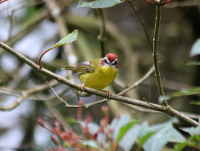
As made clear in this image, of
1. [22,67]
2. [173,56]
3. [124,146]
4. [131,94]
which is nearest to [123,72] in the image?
[173,56]

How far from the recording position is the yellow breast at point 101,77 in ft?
10.7

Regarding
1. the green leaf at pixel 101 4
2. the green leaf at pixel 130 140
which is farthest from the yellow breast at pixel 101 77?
the green leaf at pixel 130 140

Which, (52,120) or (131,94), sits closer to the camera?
(131,94)

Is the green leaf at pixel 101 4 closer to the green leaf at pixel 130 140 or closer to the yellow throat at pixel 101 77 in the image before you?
the green leaf at pixel 130 140

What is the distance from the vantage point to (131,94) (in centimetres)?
427

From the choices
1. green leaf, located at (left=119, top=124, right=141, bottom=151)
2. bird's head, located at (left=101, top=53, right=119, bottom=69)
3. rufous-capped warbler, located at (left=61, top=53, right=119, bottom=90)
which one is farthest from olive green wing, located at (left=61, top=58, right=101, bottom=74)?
green leaf, located at (left=119, top=124, right=141, bottom=151)

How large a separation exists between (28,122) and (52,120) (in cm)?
48

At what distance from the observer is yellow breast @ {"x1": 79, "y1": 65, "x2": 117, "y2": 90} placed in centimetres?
327

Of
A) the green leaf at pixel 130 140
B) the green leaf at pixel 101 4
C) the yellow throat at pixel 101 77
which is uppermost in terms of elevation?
the green leaf at pixel 101 4

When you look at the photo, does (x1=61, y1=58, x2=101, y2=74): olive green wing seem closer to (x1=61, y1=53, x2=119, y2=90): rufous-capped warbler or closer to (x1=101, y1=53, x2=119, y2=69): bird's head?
(x1=61, y1=53, x2=119, y2=90): rufous-capped warbler

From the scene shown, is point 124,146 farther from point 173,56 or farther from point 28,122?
point 173,56

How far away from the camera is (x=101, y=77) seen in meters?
3.29

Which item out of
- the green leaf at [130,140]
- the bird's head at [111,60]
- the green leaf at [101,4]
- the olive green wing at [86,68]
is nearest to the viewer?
the green leaf at [130,140]

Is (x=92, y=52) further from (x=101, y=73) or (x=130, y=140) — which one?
(x=130, y=140)
